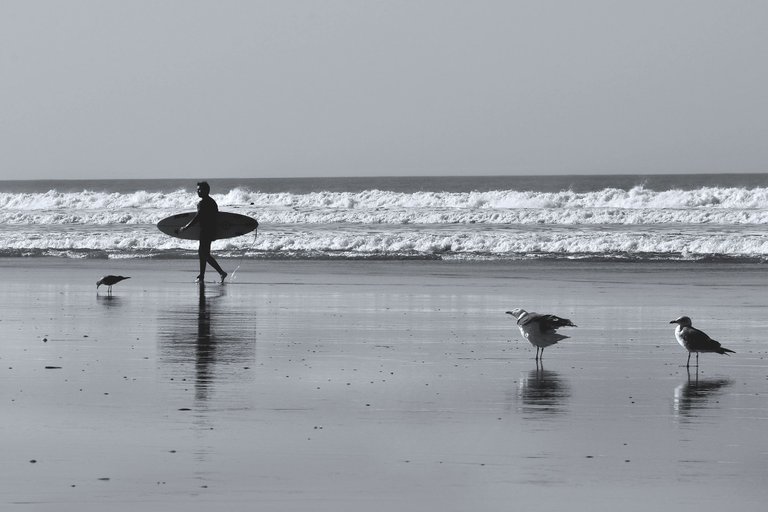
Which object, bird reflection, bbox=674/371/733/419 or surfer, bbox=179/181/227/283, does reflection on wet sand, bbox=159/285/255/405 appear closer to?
bird reflection, bbox=674/371/733/419

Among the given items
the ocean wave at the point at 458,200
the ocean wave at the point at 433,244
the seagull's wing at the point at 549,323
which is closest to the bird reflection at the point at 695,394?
the seagull's wing at the point at 549,323

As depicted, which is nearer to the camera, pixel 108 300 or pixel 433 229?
pixel 108 300

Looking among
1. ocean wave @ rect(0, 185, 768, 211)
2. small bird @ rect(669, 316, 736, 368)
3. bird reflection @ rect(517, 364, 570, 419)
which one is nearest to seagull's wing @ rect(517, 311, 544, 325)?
bird reflection @ rect(517, 364, 570, 419)

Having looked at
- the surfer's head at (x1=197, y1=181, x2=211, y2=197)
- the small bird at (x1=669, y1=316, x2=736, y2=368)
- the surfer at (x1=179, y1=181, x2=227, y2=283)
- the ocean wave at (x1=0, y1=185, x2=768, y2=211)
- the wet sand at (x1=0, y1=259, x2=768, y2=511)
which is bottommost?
the wet sand at (x1=0, y1=259, x2=768, y2=511)

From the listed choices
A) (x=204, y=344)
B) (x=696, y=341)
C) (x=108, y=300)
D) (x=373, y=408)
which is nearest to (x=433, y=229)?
(x=108, y=300)

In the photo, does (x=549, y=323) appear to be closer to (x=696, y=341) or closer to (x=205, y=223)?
(x=696, y=341)

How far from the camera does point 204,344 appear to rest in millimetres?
11641

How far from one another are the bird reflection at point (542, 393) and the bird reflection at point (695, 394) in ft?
2.59

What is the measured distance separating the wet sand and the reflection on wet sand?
0.05 meters

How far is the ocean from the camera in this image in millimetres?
31281

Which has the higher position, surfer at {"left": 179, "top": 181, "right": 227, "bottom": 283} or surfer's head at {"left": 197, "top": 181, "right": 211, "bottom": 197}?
surfer's head at {"left": 197, "top": 181, "right": 211, "bottom": 197}

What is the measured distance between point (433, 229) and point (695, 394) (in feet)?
97.1

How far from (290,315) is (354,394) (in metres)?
6.20

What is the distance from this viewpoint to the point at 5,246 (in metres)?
34.8
